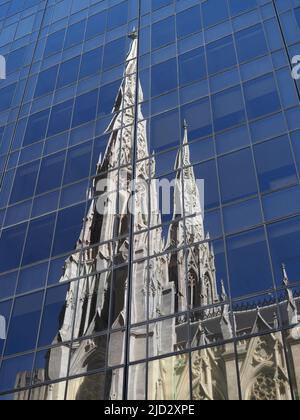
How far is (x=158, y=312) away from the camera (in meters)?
18.6

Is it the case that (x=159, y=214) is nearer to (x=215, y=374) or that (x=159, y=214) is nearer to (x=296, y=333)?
(x=215, y=374)

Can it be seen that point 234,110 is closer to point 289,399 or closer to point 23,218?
point 23,218

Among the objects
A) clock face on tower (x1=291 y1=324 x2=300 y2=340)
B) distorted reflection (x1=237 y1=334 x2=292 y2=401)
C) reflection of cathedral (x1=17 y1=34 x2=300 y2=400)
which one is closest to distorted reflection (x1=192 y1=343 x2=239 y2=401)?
reflection of cathedral (x1=17 y1=34 x2=300 y2=400)

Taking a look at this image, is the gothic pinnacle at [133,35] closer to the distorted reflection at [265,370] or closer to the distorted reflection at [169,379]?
the distorted reflection at [169,379]

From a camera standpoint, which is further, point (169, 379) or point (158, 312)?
point (158, 312)

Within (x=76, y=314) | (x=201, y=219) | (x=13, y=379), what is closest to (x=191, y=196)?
(x=201, y=219)

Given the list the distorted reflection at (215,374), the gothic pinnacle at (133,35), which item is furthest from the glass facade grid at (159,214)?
the gothic pinnacle at (133,35)

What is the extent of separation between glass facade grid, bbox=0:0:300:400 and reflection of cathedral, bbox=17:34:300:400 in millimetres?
55

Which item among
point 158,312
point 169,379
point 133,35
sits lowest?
point 169,379

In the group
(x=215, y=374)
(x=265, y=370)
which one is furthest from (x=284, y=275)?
(x=215, y=374)

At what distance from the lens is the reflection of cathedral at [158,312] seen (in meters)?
16.4

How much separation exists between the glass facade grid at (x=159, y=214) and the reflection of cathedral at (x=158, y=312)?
0.18 feet

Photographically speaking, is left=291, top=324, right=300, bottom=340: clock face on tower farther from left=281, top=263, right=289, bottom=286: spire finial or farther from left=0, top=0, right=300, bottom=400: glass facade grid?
left=281, top=263, right=289, bottom=286: spire finial

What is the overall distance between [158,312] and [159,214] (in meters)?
4.12
